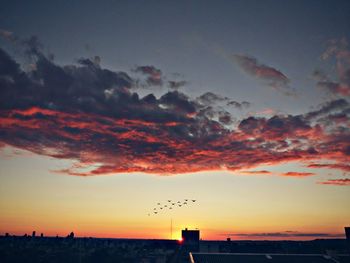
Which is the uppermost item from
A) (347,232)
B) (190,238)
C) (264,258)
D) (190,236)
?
(347,232)

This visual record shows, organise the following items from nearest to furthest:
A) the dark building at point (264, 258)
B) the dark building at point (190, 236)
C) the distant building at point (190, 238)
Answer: the dark building at point (264, 258) < the distant building at point (190, 238) < the dark building at point (190, 236)

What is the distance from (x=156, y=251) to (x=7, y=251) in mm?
50974

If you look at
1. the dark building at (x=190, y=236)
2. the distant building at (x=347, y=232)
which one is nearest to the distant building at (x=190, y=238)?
the dark building at (x=190, y=236)

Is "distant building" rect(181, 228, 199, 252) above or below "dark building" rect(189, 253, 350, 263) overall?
above

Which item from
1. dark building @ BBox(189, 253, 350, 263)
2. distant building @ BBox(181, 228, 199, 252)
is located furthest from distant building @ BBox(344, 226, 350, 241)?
distant building @ BBox(181, 228, 199, 252)

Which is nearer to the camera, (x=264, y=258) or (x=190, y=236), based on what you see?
(x=264, y=258)

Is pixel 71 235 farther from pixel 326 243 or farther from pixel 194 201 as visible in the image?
pixel 326 243

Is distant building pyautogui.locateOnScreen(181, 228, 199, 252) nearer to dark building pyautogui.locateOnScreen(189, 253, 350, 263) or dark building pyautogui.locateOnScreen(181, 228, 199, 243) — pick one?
dark building pyautogui.locateOnScreen(181, 228, 199, 243)

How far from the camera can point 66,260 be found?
100 meters

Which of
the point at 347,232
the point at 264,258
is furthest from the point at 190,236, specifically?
the point at 264,258

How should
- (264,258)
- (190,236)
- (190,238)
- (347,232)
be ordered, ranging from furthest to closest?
1. (190,236)
2. (190,238)
3. (347,232)
4. (264,258)

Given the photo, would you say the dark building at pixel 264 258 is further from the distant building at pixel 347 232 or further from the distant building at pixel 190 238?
the distant building at pixel 190 238

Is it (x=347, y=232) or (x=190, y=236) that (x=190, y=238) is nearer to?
(x=190, y=236)

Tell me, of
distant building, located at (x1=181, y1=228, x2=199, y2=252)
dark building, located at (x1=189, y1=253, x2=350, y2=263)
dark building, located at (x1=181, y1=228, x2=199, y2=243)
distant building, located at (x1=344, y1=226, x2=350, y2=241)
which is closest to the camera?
dark building, located at (x1=189, y1=253, x2=350, y2=263)
